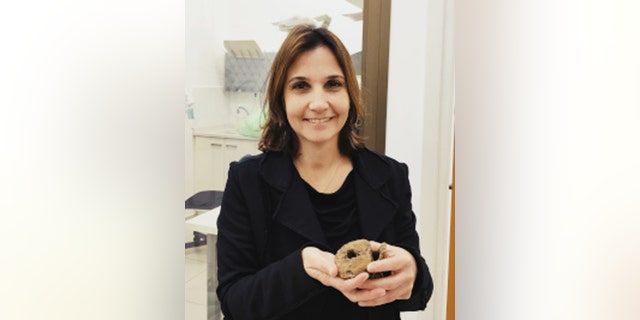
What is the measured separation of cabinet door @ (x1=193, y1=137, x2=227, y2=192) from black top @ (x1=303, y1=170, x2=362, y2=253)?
0.44ft

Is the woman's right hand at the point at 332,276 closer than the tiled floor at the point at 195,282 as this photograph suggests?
Yes

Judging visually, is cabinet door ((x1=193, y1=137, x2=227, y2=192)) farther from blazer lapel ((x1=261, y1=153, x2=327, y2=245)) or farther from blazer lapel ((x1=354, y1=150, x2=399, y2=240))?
blazer lapel ((x1=354, y1=150, x2=399, y2=240))

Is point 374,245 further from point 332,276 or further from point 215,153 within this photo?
point 215,153

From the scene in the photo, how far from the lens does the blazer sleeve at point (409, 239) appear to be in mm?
664

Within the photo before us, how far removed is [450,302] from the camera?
735mm

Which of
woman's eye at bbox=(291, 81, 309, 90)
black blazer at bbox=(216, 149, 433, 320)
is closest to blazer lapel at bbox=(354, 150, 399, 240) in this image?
black blazer at bbox=(216, 149, 433, 320)

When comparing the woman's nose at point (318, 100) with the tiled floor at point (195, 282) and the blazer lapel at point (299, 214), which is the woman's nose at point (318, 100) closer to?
the blazer lapel at point (299, 214)

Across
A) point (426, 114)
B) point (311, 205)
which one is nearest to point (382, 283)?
point (311, 205)

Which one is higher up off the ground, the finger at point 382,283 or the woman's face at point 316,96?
the woman's face at point 316,96

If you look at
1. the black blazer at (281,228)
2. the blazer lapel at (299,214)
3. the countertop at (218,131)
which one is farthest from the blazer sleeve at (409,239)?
the countertop at (218,131)

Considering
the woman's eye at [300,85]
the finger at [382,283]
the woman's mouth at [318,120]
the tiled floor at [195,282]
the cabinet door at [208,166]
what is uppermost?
the woman's eye at [300,85]
